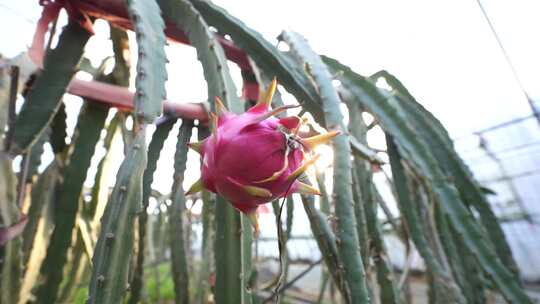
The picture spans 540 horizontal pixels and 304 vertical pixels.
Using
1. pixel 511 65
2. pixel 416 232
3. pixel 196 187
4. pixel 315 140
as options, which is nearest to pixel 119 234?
pixel 196 187

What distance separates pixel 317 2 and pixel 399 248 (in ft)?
11.0

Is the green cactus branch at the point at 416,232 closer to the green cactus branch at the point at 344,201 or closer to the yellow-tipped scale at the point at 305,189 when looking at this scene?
the green cactus branch at the point at 344,201

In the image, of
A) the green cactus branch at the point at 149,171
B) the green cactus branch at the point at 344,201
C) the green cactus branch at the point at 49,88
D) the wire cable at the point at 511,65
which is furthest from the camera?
the wire cable at the point at 511,65

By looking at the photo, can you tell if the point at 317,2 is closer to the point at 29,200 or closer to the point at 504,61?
the point at 504,61

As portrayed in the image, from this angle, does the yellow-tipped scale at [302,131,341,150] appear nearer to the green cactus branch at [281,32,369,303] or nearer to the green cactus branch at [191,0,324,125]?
the green cactus branch at [281,32,369,303]

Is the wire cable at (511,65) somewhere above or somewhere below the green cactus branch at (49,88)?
above

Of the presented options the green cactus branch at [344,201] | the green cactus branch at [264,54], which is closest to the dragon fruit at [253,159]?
the green cactus branch at [344,201]

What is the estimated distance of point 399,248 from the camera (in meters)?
4.12

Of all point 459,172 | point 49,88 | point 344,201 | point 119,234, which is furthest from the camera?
point 459,172

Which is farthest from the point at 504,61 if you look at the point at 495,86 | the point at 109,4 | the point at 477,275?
the point at 109,4

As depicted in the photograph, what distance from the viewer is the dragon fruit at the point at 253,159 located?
0.32 metres

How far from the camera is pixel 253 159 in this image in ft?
1.05

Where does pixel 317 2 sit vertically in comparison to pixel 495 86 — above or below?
above

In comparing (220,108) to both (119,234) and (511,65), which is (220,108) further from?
(511,65)
